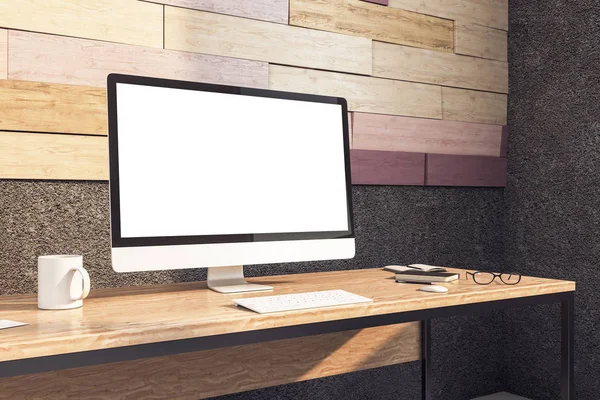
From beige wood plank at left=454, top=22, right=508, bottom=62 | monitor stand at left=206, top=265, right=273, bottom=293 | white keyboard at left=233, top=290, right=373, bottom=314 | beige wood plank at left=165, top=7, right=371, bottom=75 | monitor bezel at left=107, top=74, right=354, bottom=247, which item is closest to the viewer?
white keyboard at left=233, top=290, right=373, bottom=314

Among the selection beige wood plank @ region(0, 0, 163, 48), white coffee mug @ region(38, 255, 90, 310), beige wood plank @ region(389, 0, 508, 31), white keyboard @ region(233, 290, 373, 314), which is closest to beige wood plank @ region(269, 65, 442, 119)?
beige wood plank @ region(389, 0, 508, 31)

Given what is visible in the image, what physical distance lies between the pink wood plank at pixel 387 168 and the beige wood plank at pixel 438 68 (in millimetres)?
283

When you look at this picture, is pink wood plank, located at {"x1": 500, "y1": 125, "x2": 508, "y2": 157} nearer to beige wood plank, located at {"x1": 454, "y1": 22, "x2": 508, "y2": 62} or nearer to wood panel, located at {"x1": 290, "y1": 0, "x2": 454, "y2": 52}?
beige wood plank, located at {"x1": 454, "y1": 22, "x2": 508, "y2": 62}

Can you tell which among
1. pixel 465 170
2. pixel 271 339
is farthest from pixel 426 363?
pixel 271 339

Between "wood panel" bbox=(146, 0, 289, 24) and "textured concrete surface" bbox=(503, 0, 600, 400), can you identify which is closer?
"wood panel" bbox=(146, 0, 289, 24)

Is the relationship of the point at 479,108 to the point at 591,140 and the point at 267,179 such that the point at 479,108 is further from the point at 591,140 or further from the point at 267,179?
the point at 267,179

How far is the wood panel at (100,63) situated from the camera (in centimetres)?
158

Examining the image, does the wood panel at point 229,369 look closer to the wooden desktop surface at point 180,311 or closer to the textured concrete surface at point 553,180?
the wooden desktop surface at point 180,311

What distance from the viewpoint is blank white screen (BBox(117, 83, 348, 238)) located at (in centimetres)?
133

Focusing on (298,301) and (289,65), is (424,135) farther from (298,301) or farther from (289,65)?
(298,301)

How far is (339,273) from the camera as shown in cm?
191

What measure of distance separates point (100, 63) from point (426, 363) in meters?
1.46

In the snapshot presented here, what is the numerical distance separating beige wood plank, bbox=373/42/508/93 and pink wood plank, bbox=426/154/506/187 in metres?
0.28

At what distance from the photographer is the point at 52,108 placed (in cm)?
160
